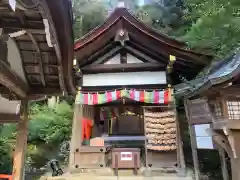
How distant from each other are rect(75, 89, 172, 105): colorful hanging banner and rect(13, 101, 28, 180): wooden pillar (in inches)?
168

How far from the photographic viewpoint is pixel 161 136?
9.05 meters

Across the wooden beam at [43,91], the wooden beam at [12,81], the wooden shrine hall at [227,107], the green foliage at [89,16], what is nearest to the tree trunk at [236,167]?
the wooden shrine hall at [227,107]

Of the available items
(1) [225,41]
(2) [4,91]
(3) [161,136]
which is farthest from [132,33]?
(2) [4,91]

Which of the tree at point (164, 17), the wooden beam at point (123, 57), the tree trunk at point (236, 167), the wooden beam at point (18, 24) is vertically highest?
the tree at point (164, 17)

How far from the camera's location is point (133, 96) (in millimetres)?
9438

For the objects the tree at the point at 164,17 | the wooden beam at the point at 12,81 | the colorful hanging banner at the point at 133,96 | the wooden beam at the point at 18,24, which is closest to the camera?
the wooden beam at the point at 18,24

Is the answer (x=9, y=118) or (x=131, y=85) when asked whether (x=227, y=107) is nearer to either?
(x=9, y=118)

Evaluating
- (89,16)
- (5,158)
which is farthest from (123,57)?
(89,16)

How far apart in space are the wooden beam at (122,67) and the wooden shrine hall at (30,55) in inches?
190

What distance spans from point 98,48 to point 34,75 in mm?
5379

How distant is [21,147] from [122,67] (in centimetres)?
573

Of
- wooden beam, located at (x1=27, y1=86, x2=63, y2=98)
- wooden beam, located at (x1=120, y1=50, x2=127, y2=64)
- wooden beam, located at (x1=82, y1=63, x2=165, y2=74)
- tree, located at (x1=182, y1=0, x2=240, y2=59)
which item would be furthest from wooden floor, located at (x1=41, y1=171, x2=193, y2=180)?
tree, located at (x1=182, y1=0, x2=240, y2=59)

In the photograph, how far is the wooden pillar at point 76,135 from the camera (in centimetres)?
934

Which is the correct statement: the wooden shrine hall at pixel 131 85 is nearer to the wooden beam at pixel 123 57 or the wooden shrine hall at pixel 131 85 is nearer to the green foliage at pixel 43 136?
the wooden beam at pixel 123 57
